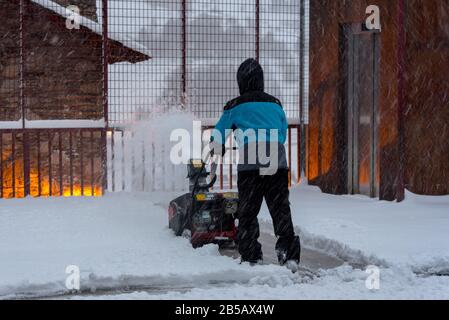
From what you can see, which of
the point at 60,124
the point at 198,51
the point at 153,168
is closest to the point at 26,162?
the point at 60,124

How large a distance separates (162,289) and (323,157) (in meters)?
7.55

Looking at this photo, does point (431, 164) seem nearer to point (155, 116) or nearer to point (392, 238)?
point (392, 238)

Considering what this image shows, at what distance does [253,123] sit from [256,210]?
83 centimetres

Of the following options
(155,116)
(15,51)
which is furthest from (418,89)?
(15,51)

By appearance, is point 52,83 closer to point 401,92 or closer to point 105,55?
point 105,55

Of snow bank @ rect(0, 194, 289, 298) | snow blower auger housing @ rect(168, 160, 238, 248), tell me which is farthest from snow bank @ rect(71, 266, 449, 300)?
snow blower auger housing @ rect(168, 160, 238, 248)

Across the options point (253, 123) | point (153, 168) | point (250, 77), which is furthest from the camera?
point (153, 168)

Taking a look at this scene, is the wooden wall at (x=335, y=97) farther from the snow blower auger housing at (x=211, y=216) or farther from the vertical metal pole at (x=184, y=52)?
the snow blower auger housing at (x=211, y=216)

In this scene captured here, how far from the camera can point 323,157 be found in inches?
514

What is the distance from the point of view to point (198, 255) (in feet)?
23.7

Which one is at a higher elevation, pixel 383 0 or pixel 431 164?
pixel 383 0

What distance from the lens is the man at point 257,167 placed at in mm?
6805

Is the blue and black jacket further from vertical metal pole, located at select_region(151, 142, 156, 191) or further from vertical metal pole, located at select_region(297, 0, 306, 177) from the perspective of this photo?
vertical metal pole, located at select_region(297, 0, 306, 177)

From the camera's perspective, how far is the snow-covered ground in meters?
5.84
